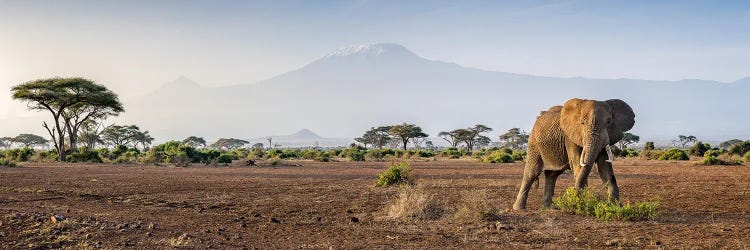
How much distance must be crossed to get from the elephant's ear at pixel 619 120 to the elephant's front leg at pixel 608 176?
1.23ft

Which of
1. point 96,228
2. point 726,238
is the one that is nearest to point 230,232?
point 96,228

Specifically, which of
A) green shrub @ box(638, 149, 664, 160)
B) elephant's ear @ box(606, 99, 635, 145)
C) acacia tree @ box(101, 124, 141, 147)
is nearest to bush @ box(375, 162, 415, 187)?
elephant's ear @ box(606, 99, 635, 145)

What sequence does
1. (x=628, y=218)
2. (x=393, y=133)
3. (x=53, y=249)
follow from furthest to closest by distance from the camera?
1. (x=393, y=133)
2. (x=628, y=218)
3. (x=53, y=249)

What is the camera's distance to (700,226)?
9.66m

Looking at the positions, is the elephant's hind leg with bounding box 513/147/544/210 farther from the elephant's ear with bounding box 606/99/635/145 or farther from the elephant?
the elephant's ear with bounding box 606/99/635/145

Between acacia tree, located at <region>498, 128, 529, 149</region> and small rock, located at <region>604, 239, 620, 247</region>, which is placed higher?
acacia tree, located at <region>498, 128, 529, 149</region>

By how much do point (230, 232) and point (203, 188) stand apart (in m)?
9.04

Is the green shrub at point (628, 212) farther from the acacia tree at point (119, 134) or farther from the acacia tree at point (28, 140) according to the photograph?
the acacia tree at point (28, 140)

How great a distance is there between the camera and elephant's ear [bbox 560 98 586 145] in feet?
35.4

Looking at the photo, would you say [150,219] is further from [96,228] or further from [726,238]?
[726,238]

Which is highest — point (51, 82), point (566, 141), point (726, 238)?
point (51, 82)

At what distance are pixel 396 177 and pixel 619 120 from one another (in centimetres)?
871

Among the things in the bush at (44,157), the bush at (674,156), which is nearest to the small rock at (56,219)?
the bush at (44,157)

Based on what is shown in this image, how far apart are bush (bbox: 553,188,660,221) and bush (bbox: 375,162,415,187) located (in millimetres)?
7867
